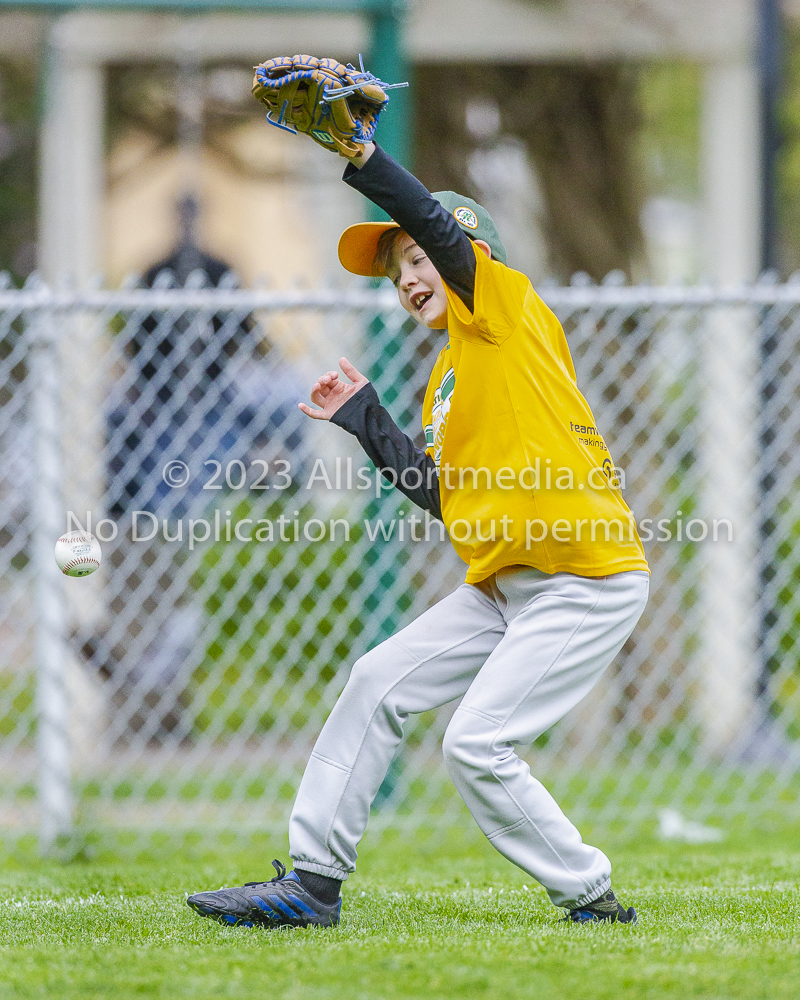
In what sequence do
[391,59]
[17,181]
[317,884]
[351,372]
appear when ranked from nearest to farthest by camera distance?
1. [317,884]
2. [351,372]
3. [391,59]
4. [17,181]

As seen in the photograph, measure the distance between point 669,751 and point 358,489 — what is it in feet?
5.75

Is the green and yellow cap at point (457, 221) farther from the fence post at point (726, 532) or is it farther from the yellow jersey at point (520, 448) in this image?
the fence post at point (726, 532)

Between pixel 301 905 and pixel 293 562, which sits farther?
pixel 293 562

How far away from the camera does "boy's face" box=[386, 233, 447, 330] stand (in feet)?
8.93

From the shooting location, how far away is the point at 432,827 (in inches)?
167

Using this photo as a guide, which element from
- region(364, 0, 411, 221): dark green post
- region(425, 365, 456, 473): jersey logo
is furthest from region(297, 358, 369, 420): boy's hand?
A: region(364, 0, 411, 221): dark green post

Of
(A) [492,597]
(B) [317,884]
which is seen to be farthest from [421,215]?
(B) [317,884]

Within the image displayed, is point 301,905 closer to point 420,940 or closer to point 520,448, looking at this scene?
point 420,940

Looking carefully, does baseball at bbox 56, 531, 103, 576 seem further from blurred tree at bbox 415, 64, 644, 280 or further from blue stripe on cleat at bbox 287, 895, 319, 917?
blurred tree at bbox 415, 64, 644, 280

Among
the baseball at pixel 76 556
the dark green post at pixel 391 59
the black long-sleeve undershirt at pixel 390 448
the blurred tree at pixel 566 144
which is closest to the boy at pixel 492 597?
the black long-sleeve undershirt at pixel 390 448

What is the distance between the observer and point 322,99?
2291 mm

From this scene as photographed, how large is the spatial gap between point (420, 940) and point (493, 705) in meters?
0.51

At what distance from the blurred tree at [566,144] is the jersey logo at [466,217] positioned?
3954mm

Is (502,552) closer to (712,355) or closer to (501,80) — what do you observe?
(712,355)
